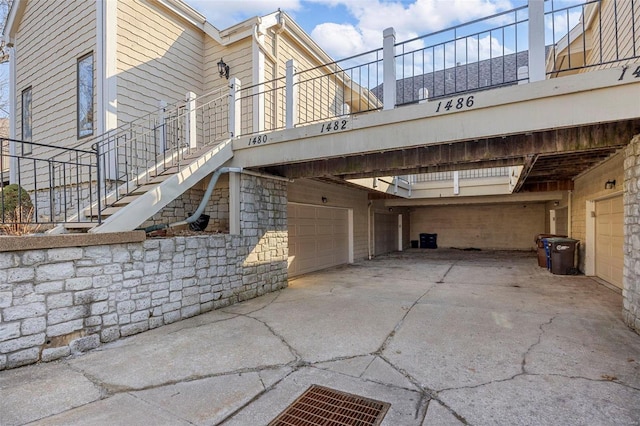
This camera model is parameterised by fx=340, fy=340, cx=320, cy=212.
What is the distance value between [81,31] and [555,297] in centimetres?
1085

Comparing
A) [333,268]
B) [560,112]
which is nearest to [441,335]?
[560,112]

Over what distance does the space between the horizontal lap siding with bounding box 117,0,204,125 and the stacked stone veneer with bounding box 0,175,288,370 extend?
10.1 feet

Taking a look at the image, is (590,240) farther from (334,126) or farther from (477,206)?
(477,206)

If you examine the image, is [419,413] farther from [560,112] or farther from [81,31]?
[81,31]

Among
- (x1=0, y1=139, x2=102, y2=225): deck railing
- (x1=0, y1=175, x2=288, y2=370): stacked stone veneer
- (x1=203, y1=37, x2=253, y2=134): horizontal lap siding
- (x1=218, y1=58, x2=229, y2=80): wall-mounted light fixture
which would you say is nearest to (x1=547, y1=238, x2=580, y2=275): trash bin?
(x1=0, y1=175, x2=288, y2=370): stacked stone veneer

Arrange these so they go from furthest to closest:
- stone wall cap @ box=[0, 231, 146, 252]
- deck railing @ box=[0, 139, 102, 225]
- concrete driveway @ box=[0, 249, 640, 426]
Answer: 1. deck railing @ box=[0, 139, 102, 225]
2. stone wall cap @ box=[0, 231, 146, 252]
3. concrete driveway @ box=[0, 249, 640, 426]

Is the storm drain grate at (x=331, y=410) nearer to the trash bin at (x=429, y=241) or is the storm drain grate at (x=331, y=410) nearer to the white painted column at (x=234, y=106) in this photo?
the white painted column at (x=234, y=106)

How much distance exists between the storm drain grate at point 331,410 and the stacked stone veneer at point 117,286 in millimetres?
2762

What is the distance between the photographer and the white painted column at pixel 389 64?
15.3 ft

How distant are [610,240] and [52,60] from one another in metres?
12.9

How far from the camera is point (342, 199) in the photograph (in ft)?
36.0

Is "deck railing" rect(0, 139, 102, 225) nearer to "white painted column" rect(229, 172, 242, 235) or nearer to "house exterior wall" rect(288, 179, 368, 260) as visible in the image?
"white painted column" rect(229, 172, 242, 235)

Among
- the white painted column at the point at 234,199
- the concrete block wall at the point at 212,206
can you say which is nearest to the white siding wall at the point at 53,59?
the concrete block wall at the point at 212,206

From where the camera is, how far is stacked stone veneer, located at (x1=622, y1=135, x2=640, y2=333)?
4145 millimetres
